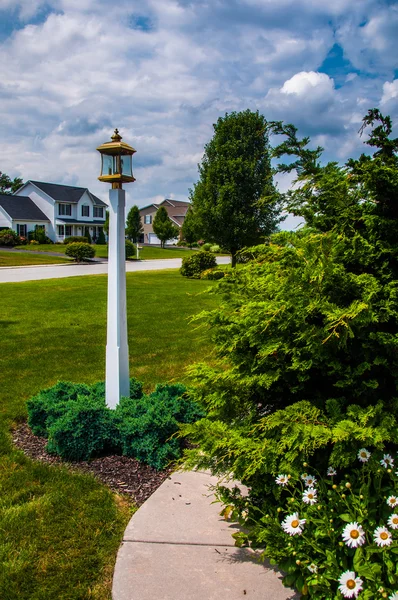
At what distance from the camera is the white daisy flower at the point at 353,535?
2264 millimetres

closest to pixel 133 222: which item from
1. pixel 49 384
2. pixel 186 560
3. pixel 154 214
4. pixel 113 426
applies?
pixel 154 214

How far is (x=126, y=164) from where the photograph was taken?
4.68m

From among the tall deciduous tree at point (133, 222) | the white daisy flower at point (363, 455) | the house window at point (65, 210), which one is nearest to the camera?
the white daisy flower at point (363, 455)

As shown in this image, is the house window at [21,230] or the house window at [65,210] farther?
the house window at [65,210]

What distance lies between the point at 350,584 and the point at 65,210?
5374 cm

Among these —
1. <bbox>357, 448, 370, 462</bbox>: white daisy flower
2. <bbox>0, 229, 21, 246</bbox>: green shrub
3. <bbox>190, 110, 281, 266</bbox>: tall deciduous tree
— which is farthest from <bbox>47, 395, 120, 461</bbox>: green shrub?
<bbox>0, 229, 21, 246</bbox>: green shrub

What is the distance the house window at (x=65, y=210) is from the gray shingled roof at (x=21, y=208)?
72.0 inches

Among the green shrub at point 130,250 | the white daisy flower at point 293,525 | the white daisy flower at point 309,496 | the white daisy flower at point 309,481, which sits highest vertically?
the green shrub at point 130,250

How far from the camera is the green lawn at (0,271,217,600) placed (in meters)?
2.82

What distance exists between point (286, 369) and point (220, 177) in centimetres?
2130

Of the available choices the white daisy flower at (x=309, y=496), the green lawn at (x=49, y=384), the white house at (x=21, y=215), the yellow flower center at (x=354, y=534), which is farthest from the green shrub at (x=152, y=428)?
the white house at (x=21, y=215)

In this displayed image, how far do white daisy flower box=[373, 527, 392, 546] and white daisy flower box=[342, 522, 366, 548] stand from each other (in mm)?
63

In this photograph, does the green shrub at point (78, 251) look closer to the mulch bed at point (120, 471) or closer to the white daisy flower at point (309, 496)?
the mulch bed at point (120, 471)

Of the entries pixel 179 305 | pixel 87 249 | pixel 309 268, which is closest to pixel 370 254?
pixel 309 268
